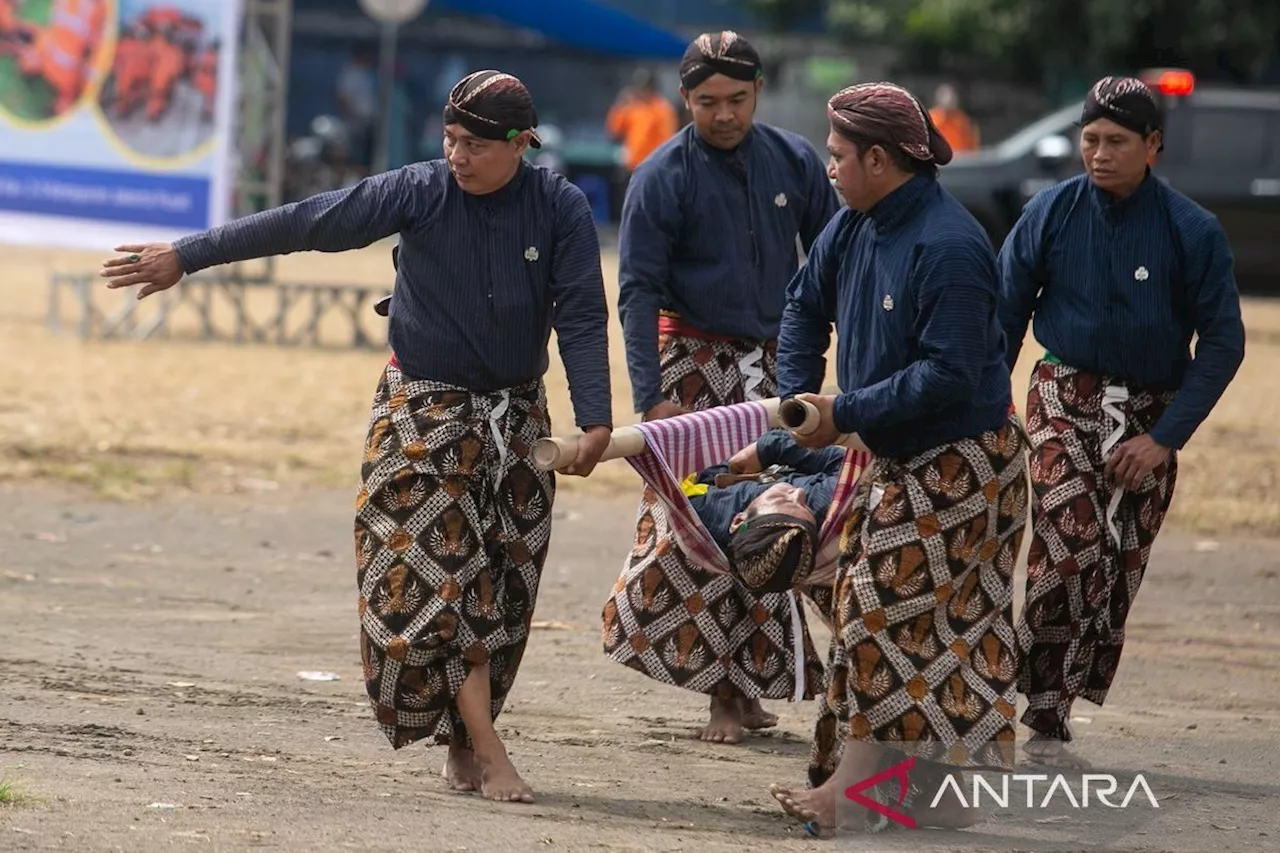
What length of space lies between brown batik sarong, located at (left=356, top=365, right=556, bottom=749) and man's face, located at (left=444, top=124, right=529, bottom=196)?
0.50 meters

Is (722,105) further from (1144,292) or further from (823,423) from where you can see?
(823,423)

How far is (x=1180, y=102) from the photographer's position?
819 inches

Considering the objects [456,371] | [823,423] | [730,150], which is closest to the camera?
[823,423]

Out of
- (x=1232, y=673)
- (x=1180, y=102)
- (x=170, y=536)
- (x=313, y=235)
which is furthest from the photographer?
(x=1180, y=102)

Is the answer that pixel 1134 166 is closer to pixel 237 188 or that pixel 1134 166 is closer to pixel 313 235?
pixel 313 235

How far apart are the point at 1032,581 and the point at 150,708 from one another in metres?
2.46

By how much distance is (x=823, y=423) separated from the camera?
4.62 meters

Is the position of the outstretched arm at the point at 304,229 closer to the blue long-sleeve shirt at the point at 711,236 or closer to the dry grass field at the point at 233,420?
the blue long-sleeve shirt at the point at 711,236

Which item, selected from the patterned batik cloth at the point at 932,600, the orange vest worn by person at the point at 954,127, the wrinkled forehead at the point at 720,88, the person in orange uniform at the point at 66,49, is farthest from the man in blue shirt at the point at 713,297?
the orange vest worn by person at the point at 954,127

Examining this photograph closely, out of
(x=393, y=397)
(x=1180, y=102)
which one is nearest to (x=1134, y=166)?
(x=393, y=397)

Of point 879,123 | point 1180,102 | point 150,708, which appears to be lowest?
point 150,708

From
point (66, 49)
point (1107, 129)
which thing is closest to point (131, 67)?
point (66, 49)

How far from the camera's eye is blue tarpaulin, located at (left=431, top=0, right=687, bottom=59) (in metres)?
26.6

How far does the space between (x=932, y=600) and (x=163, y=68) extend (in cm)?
1105
